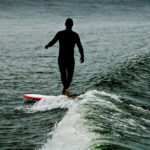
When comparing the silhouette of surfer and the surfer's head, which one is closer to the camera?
the surfer's head

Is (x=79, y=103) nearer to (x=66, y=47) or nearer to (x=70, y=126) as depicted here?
(x=66, y=47)

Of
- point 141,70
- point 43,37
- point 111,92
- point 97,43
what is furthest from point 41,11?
point 111,92

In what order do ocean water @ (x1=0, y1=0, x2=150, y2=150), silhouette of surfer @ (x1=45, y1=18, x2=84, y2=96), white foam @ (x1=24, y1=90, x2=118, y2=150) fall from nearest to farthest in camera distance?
1. white foam @ (x1=24, y1=90, x2=118, y2=150)
2. ocean water @ (x1=0, y1=0, x2=150, y2=150)
3. silhouette of surfer @ (x1=45, y1=18, x2=84, y2=96)

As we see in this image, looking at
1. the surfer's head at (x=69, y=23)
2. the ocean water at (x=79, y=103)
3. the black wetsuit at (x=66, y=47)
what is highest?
the surfer's head at (x=69, y=23)

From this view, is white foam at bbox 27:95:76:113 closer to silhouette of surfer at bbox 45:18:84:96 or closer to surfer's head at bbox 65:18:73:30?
silhouette of surfer at bbox 45:18:84:96

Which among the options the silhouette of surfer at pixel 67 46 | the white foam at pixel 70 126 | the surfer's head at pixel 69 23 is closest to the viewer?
the white foam at pixel 70 126

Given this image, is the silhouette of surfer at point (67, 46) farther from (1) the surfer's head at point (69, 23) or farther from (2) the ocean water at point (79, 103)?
(2) the ocean water at point (79, 103)

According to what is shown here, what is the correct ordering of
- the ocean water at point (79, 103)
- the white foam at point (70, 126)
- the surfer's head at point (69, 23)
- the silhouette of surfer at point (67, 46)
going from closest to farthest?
the white foam at point (70, 126)
the ocean water at point (79, 103)
the surfer's head at point (69, 23)
the silhouette of surfer at point (67, 46)

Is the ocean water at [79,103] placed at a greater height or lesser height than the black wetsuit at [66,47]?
lesser

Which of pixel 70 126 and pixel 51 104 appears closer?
pixel 70 126

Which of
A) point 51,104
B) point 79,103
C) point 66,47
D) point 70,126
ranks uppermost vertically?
point 66,47

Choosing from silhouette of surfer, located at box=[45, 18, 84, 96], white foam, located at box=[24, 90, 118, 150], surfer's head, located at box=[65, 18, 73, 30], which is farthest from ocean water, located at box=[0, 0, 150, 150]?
surfer's head, located at box=[65, 18, 73, 30]

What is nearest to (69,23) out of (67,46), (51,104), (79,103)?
(67,46)

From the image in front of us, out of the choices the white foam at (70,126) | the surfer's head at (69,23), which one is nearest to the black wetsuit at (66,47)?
the surfer's head at (69,23)
